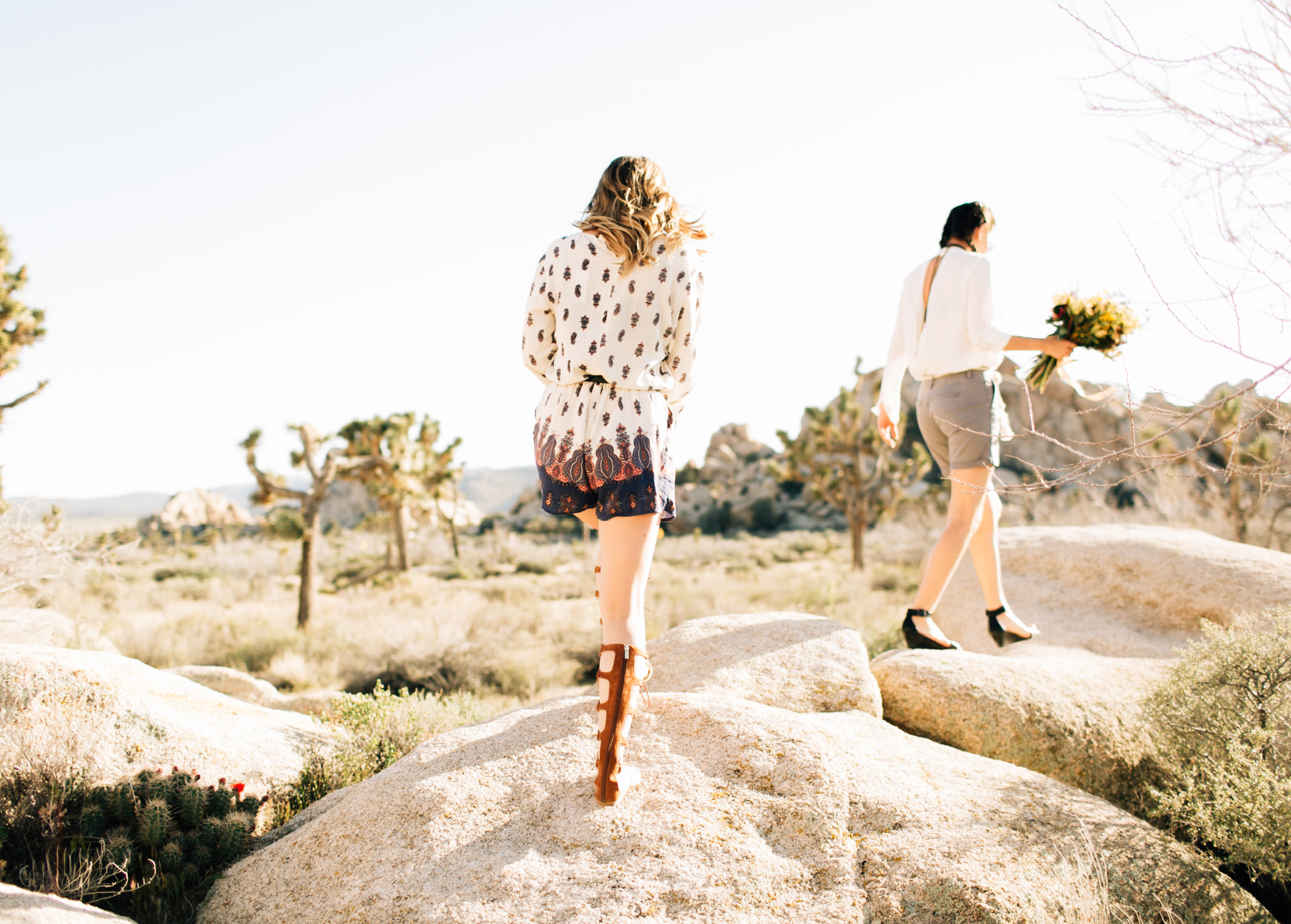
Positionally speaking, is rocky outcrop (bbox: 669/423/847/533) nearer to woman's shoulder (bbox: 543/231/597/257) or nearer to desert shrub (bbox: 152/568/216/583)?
desert shrub (bbox: 152/568/216/583)

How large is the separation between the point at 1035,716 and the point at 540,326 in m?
2.83

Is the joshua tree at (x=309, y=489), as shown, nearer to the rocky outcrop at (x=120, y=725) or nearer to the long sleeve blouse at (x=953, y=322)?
the rocky outcrop at (x=120, y=725)

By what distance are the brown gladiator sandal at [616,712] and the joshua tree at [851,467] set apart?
16.5 metres

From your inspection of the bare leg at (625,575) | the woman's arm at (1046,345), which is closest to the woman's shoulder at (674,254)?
the bare leg at (625,575)

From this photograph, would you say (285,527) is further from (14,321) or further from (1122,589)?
(1122,589)

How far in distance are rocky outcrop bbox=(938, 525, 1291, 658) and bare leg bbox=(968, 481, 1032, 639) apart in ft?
1.88

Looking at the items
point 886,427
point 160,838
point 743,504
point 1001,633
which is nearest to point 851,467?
point 1001,633

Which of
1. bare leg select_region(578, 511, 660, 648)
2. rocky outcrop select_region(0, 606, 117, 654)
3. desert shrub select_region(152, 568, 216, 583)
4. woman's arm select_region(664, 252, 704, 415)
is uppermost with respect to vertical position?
woman's arm select_region(664, 252, 704, 415)

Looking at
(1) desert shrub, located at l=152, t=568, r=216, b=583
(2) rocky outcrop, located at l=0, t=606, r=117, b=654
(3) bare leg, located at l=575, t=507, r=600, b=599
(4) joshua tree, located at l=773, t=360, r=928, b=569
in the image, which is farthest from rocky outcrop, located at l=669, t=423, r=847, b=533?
(3) bare leg, located at l=575, t=507, r=600, b=599

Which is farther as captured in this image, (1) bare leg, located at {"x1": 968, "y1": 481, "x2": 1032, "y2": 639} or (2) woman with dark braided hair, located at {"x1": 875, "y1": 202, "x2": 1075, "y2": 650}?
(1) bare leg, located at {"x1": 968, "y1": 481, "x2": 1032, "y2": 639}

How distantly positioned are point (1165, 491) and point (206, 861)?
59.9ft

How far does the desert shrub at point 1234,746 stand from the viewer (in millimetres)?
2756

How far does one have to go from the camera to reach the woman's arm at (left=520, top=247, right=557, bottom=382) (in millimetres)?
Result: 2979

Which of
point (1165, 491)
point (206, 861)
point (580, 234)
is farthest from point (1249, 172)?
point (1165, 491)
